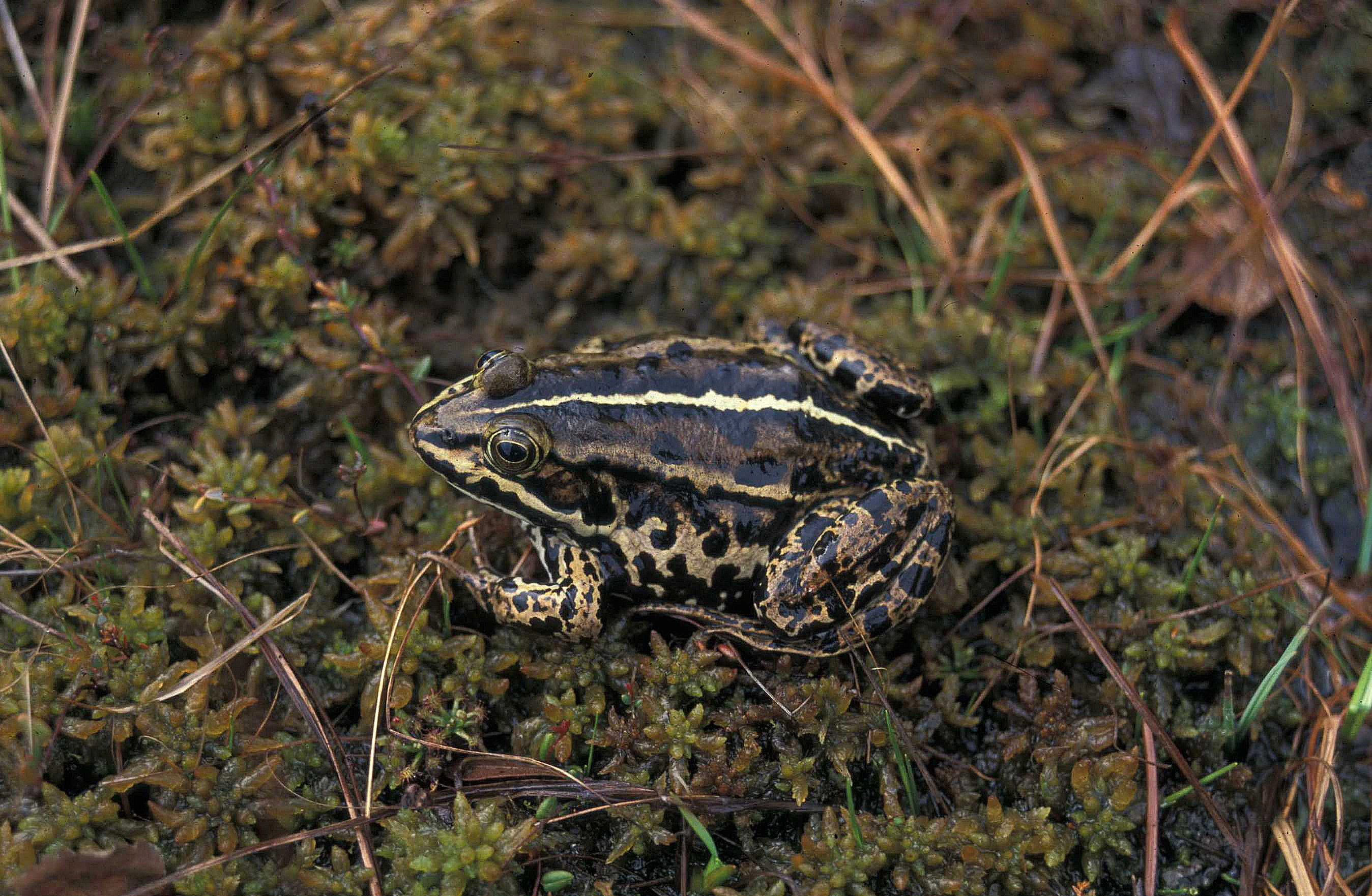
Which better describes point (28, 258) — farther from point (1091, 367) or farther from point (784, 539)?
point (1091, 367)

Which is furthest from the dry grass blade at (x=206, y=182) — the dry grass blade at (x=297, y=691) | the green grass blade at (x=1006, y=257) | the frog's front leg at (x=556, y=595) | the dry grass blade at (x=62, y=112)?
the green grass blade at (x=1006, y=257)

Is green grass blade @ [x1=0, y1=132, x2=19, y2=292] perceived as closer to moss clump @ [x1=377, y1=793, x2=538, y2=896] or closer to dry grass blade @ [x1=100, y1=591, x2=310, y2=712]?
dry grass blade @ [x1=100, y1=591, x2=310, y2=712]

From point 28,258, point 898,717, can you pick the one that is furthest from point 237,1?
point 898,717

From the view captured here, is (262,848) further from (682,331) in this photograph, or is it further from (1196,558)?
(1196,558)

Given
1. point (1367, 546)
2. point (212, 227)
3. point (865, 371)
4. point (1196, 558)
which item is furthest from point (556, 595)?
point (1367, 546)

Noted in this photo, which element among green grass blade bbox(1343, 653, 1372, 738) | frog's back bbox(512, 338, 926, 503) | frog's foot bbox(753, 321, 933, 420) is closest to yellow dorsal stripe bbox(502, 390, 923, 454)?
frog's back bbox(512, 338, 926, 503)
